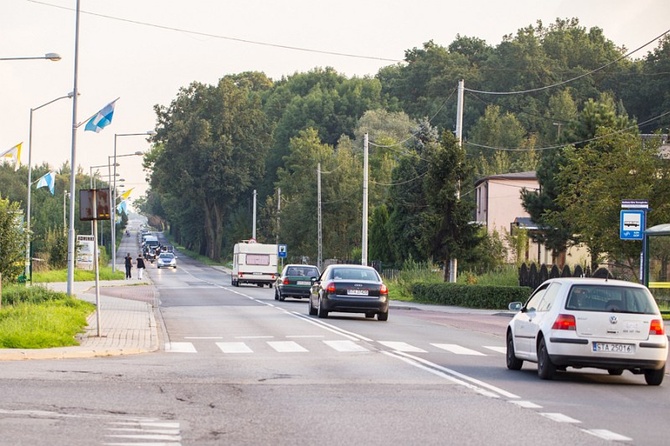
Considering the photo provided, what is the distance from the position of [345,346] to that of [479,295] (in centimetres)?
2177

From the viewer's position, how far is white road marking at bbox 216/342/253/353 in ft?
70.0

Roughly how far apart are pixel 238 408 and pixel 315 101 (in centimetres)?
12199

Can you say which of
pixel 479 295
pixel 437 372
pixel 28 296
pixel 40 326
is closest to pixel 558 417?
pixel 437 372

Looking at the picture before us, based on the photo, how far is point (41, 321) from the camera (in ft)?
75.4

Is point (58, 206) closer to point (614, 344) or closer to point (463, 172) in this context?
point (463, 172)

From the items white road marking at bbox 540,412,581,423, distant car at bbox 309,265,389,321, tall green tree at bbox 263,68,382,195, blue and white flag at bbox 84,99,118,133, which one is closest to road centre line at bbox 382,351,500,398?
white road marking at bbox 540,412,581,423

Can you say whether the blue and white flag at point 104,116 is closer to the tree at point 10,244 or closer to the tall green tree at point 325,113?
the tree at point 10,244

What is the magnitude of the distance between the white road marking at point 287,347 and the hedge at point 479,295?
798 inches

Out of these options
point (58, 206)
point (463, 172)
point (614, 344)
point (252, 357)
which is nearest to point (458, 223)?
point (463, 172)

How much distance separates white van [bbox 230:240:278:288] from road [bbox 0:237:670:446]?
4519cm

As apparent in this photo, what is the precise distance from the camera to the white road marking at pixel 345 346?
2167 centimetres

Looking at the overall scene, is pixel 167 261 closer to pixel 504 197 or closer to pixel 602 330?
pixel 504 197

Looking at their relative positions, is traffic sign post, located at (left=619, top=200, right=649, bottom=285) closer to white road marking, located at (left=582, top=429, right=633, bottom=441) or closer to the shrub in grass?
the shrub in grass

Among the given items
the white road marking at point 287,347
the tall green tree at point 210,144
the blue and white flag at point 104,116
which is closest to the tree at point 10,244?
the blue and white flag at point 104,116
